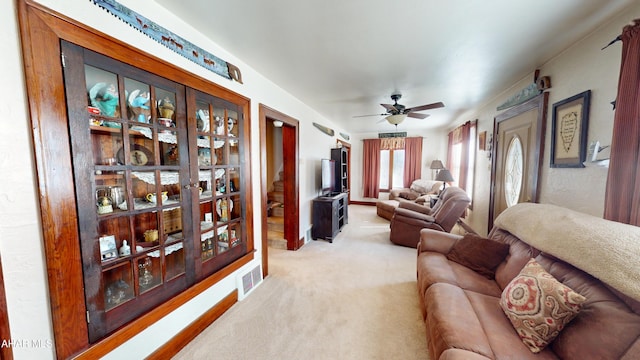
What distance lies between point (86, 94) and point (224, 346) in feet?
5.95

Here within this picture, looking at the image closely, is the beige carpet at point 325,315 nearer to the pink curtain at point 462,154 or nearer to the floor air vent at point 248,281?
the floor air vent at point 248,281

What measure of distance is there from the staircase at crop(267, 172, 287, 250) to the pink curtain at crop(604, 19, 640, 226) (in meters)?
A: 3.30

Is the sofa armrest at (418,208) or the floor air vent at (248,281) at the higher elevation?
the sofa armrest at (418,208)

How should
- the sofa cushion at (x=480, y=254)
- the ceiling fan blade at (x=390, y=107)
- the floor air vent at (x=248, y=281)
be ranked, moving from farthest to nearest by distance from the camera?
the ceiling fan blade at (x=390, y=107), the floor air vent at (x=248, y=281), the sofa cushion at (x=480, y=254)

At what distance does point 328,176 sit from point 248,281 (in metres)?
2.40

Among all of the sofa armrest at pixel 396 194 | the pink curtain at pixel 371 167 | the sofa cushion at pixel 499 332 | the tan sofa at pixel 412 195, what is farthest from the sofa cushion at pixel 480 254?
the pink curtain at pixel 371 167

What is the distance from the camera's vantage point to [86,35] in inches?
40.9

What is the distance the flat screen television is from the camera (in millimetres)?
3898

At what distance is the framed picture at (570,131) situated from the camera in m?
1.61

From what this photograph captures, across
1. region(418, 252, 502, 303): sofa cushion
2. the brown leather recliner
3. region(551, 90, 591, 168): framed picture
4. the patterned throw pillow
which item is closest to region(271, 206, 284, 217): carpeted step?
the brown leather recliner

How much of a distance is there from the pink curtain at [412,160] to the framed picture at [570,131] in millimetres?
4293

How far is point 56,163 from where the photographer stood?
948mm

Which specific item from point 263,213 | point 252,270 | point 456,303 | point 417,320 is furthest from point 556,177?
point 252,270

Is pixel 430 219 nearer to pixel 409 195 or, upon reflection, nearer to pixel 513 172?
pixel 513 172
